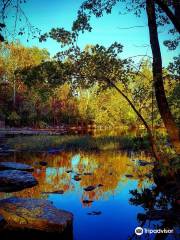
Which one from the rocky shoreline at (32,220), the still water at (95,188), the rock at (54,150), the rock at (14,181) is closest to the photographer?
the rocky shoreline at (32,220)

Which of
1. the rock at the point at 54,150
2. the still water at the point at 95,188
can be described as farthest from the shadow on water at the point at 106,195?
the rock at the point at 54,150

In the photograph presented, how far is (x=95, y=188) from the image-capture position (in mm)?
12109

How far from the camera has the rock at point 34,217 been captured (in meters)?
7.57

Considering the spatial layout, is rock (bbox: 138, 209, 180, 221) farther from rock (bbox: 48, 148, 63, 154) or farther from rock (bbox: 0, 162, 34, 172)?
rock (bbox: 48, 148, 63, 154)

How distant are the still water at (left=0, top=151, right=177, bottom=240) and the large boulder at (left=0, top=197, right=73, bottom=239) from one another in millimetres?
537

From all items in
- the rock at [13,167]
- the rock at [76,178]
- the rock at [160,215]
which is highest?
the rock at [13,167]

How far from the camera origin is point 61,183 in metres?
13.1

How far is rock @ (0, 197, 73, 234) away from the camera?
757 centimetres

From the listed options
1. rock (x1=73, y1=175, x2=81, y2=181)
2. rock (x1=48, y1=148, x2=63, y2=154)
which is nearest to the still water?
rock (x1=73, y1=175, x2=81, y2=181)

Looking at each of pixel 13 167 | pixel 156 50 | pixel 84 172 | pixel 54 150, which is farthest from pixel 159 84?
pixel 54 150

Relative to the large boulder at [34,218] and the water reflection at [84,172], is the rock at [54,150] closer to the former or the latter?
the water reflection at [84,172]

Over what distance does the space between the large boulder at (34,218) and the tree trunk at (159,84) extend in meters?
4.28

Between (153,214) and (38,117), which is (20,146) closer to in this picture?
(153,214)

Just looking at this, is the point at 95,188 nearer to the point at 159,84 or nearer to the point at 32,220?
the point at 159,84
